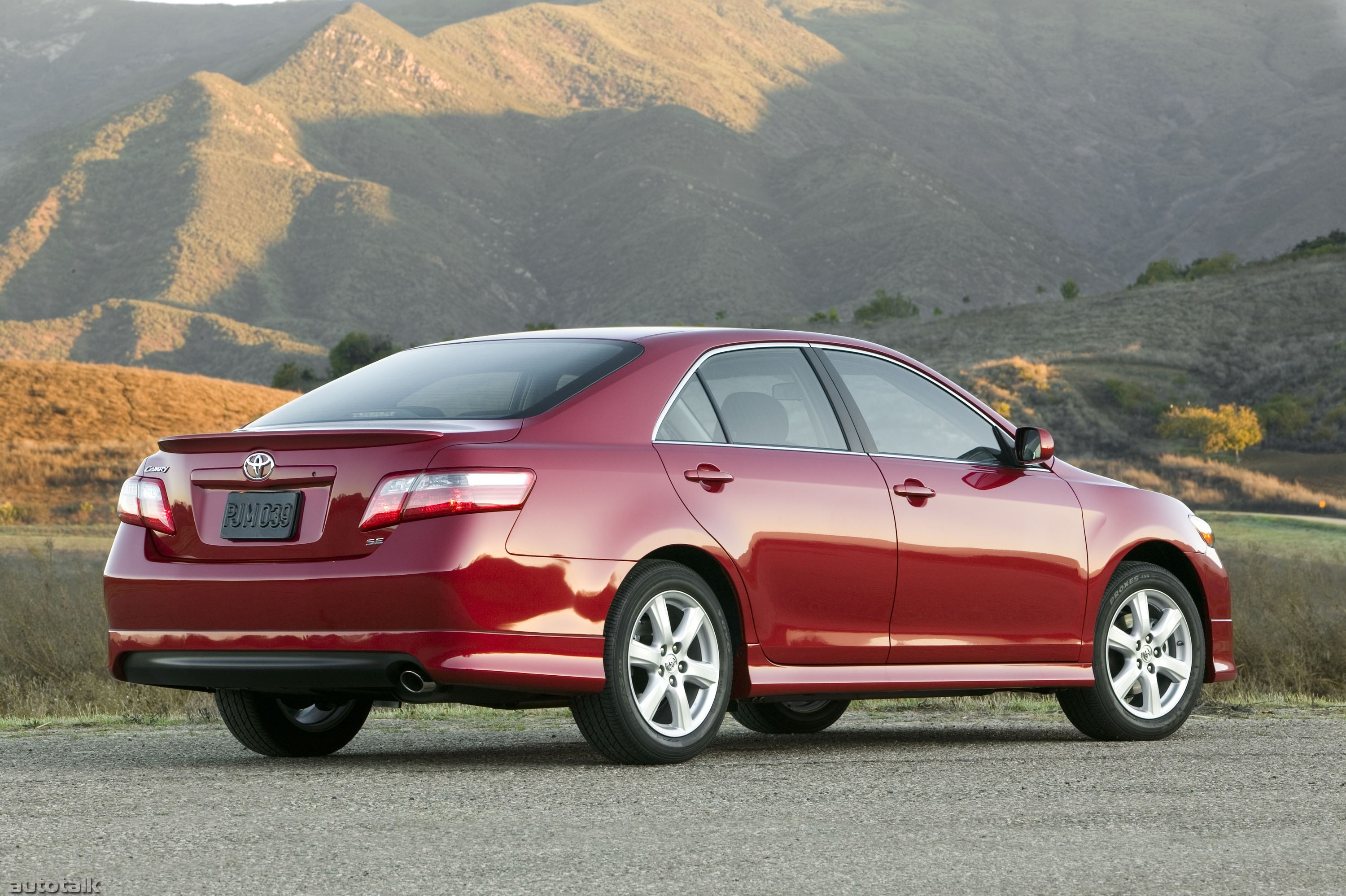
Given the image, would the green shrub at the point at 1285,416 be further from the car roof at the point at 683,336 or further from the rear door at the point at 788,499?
the rear door at the point at 788,499

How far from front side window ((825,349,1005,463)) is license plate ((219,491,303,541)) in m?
2.40

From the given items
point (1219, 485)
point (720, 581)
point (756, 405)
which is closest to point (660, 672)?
point (720, 581)

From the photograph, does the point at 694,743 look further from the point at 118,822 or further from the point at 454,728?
the point at 454,728

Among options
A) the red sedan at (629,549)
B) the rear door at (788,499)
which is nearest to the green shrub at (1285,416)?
the red sedan at (629,549)

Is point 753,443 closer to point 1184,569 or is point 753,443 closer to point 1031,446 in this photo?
point 1031,446

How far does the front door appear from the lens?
7180mm

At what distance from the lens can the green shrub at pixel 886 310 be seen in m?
106

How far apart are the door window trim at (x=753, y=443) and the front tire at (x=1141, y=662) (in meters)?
1.57

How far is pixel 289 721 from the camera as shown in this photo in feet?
24.0

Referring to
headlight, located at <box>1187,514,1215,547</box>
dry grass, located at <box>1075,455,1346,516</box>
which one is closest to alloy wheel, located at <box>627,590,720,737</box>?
headlight, located at <box>1187,514,1215,547</box>

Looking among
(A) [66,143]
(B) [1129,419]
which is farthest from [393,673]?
(A) [66,143]

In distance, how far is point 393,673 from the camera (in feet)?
19.4

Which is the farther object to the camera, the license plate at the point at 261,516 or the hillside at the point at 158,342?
the hillside at the point at 158,342

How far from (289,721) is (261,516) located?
1.46 metres
